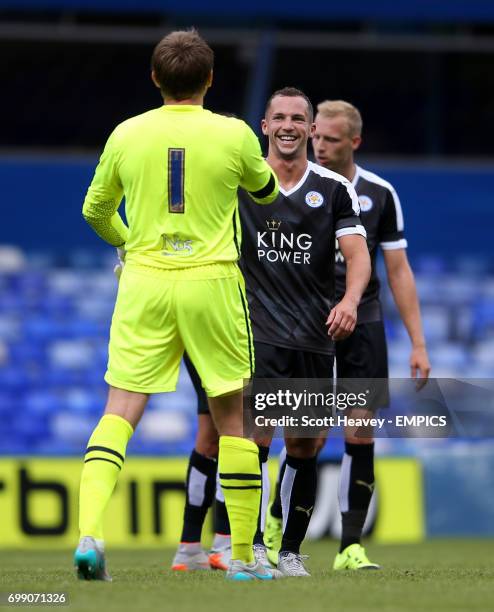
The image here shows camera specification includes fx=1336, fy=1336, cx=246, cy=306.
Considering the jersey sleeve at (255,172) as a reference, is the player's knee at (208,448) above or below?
below

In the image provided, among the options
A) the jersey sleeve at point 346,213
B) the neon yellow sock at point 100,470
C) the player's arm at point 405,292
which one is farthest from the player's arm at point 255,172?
the player's arm at point 405,292

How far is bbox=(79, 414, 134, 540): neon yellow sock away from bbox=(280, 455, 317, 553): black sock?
1.31m

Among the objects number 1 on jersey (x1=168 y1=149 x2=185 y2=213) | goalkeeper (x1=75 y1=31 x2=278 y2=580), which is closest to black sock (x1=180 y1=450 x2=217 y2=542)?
goalkeeper (x1=75 y1=31 x2=278 y2=580)

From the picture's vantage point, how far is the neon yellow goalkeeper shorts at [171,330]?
458cm

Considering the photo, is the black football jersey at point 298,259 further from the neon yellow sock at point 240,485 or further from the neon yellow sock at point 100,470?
the neon yellow sock at point 100,470

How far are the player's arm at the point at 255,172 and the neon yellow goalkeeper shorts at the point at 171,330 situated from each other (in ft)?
1.10

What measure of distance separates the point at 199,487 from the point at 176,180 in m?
2.18

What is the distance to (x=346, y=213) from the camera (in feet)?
18.1

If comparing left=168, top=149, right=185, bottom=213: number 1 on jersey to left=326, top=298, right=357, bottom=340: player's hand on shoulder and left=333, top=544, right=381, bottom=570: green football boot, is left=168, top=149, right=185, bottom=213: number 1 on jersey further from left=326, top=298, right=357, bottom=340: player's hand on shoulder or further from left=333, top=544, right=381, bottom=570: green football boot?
left=333, top=544, right=381, bottom=570: green football boot

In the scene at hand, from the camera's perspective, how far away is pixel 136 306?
15.1 feet

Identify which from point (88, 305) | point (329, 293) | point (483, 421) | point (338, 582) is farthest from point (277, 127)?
point (88, 305)

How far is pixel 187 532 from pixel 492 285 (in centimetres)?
892

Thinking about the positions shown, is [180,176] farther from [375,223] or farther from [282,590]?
[375,223]

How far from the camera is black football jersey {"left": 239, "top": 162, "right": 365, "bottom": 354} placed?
5.54 metres
